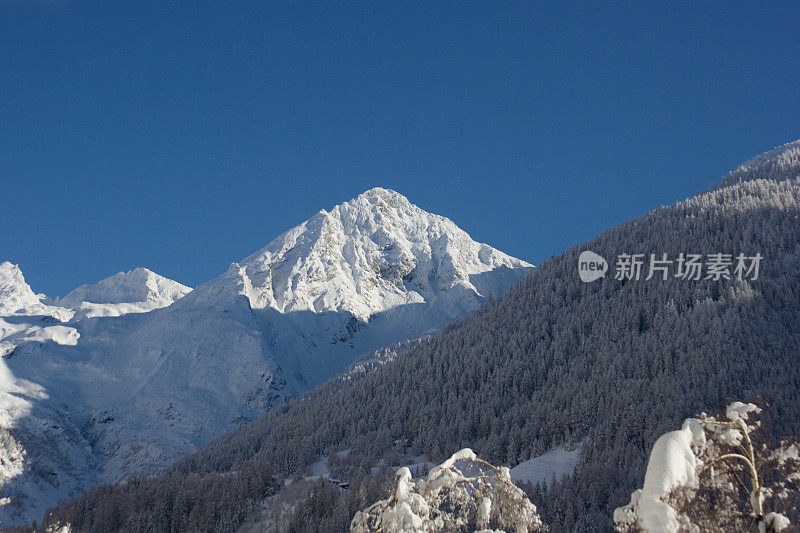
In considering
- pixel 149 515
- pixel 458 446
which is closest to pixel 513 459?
pixel 458 446

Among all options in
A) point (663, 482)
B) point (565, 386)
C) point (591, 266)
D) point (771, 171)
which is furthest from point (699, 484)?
point (771, 171)

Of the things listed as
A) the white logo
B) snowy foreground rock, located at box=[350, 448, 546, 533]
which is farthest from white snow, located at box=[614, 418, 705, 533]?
the white logo

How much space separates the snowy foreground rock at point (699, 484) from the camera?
8.69 m

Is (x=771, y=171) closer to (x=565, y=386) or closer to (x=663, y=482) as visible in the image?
(x=565, y=386)

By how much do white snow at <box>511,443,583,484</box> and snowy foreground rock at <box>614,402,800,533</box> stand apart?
53.0 meters

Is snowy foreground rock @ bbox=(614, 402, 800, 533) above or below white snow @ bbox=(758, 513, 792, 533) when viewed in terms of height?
above

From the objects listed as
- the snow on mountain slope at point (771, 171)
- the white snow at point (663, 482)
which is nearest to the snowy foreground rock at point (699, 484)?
the white snow at point (663, 482)

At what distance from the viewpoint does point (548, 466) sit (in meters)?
65.9

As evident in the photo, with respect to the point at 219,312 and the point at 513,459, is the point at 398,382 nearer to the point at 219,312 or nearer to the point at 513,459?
the point at 513,459

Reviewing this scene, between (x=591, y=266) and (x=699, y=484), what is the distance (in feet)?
398

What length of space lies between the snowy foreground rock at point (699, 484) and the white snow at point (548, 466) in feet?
174

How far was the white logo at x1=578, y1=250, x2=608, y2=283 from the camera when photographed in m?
121

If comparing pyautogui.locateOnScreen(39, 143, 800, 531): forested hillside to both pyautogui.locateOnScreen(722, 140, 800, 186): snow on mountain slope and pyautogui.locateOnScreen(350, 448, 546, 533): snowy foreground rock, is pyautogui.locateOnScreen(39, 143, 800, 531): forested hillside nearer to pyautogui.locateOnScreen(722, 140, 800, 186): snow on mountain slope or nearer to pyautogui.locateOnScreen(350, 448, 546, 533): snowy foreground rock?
pyautogui.locateOnScreen(722, 140, 800, 186): snow on mountain slope

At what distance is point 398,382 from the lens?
4235 inches
